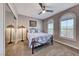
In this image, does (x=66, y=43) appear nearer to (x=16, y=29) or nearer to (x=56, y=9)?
(x=56, y=9)

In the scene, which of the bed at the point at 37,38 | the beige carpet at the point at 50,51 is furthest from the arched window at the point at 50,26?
the beige carpet at the point at 50,51

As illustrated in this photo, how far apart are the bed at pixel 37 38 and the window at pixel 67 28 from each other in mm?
418

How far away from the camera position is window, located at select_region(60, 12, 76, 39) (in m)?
2.35

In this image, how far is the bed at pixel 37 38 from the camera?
266cm

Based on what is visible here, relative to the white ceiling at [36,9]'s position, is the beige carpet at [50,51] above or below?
below

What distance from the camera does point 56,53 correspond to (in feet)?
7.80

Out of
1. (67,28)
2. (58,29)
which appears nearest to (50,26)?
(58,29)

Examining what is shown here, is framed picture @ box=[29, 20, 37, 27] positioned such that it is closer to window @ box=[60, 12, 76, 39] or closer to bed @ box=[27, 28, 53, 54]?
bed @ box=[27, 28, 53, 54]

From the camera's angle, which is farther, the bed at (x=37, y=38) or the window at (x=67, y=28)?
the bed at (x=37, y=38)

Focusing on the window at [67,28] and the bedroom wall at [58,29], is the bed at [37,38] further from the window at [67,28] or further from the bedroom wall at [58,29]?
the window at [67,28]

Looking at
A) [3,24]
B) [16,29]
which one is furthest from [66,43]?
[3,24]

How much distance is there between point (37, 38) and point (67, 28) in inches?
44.9

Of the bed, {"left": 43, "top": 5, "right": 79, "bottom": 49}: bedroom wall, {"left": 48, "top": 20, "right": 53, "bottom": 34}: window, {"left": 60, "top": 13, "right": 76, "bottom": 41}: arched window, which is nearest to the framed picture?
the bed

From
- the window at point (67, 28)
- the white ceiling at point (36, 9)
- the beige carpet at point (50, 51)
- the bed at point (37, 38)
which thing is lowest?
the beige carpet at point (50, 51)
